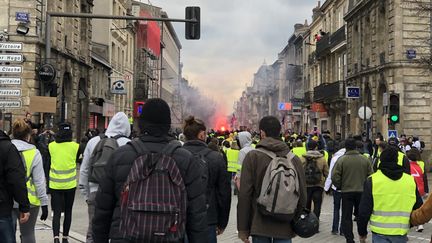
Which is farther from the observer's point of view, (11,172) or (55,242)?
(55,242)

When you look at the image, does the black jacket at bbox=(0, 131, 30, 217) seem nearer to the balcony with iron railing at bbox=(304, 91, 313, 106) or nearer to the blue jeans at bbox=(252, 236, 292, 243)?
the blue jeans at bbox=(252, 236, 292, 243)

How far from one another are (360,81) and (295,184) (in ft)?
94.0

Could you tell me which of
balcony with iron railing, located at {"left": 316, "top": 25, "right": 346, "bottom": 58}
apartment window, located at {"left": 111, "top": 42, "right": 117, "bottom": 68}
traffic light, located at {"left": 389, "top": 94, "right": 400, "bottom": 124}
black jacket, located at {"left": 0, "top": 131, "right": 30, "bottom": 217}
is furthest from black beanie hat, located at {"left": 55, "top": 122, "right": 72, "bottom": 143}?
apartment window, located at {"left": 111, "top": 42, "right": 117, "bottom": 68}

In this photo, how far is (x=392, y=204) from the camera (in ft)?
17.3

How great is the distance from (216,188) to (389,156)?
182 centimetres

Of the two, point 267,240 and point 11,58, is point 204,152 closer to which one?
point 267,240

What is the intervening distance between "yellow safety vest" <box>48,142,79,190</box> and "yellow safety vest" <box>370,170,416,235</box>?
185 inches

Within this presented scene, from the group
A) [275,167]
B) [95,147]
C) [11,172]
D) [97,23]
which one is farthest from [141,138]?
[97,23]

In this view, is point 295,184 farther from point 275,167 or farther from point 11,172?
point 11,172

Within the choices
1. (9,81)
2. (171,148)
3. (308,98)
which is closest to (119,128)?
(171,148)

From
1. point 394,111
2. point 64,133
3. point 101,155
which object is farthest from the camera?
point 394,111

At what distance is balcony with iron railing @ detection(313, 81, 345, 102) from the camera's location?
36.8m

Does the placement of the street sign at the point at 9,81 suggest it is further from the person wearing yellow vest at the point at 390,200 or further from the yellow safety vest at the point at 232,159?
the person wearing yellow vest at the point at 390,200

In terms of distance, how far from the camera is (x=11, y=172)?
16.8 ft
